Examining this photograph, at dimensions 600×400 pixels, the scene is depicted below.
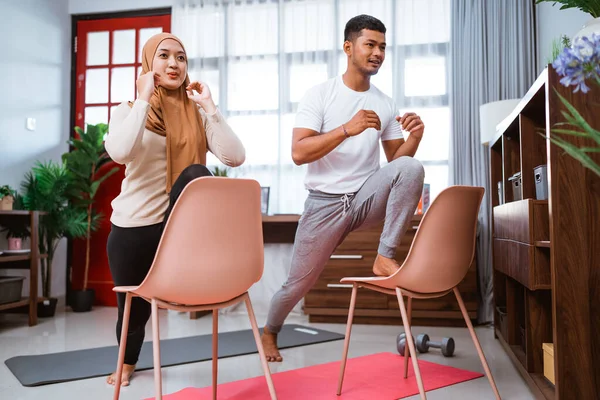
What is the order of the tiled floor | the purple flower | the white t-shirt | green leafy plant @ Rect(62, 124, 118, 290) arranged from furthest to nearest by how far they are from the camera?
1. green leafy plant @ Rect(62, 124, 118, 290)
2. the white t-shirt
3. the tiled floor
4. the purple flower

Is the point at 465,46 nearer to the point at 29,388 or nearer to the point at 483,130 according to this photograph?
the point at 483,130

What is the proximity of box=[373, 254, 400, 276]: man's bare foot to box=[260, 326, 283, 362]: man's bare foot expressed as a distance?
936 millimetres

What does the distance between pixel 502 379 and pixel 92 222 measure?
3.51 m

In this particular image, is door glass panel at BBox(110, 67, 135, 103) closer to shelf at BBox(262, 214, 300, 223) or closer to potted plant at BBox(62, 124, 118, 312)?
potted plant at BBox(62, 124, 118, 312)

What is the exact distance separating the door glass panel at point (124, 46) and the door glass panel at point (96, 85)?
0.57 feet

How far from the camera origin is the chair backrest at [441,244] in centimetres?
179

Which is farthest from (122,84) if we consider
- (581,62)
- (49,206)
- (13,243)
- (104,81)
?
(581,62)

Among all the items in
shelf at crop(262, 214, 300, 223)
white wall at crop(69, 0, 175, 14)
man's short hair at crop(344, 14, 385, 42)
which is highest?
white wall at crop(69, 0, 175, 14)

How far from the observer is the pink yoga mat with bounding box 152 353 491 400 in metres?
2.08

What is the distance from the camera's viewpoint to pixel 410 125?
213 centimetres

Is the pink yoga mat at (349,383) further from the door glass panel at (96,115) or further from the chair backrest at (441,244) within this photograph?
the door glass panel at (96,115)

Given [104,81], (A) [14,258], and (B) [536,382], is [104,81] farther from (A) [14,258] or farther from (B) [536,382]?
(B) [536,382]

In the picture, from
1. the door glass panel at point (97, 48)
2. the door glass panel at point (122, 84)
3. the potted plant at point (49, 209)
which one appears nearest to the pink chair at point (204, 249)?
the potted plant at point (49, 209)

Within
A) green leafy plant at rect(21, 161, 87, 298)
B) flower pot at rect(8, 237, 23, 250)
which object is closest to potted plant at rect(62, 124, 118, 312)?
green leafy plant at rect(21, 161, 87, 298)
